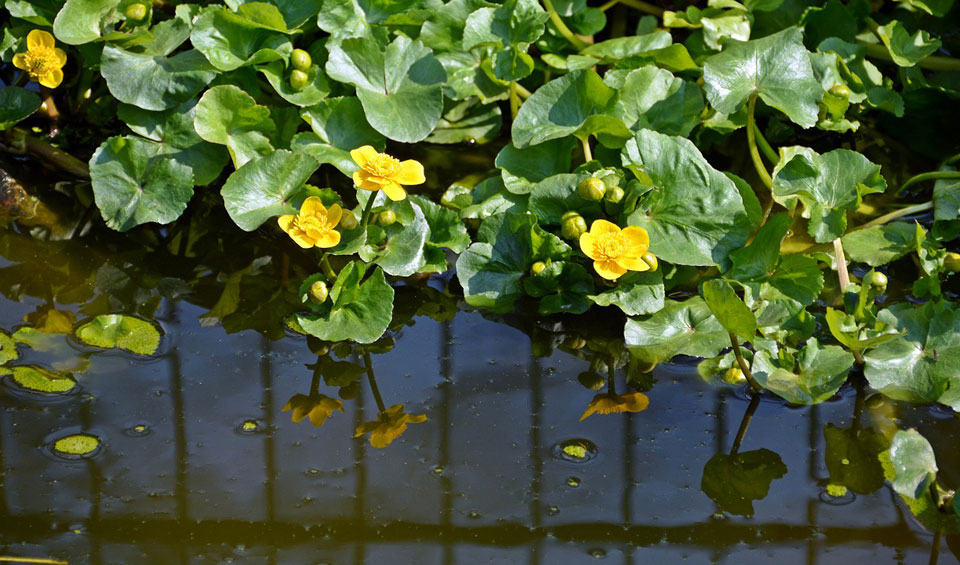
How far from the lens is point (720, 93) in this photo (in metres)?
1.96

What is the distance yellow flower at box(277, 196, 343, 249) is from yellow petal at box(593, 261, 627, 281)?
1.61 ft

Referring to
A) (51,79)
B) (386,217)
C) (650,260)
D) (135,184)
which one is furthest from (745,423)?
(51,79)

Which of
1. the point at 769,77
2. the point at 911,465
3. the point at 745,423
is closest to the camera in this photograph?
the point at 911,465

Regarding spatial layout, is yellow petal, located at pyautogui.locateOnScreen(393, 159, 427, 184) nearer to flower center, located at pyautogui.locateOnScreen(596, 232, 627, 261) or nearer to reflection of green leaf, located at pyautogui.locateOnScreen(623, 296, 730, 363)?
flower center, located at pyautogui.locateOnScreen(596, 232, 627, 261)

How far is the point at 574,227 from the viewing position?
1.80m

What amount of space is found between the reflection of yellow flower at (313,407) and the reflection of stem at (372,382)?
0.07 meters

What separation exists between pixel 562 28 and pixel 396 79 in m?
0.51

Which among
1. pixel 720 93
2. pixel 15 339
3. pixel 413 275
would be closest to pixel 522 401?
pixel 413 275

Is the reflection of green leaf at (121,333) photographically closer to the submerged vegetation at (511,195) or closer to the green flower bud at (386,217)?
the submerged vegetation at (511,195)

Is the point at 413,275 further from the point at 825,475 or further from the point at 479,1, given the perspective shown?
the point at 825,475

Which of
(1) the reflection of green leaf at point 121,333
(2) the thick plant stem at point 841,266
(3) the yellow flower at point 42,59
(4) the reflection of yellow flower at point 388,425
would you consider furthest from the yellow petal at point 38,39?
(2) the thick plant stem at point 841,266

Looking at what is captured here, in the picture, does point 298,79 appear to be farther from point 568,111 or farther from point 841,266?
point 841,266

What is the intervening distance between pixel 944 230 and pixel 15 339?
1.95 meters

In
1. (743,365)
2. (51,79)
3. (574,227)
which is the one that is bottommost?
(743,365)
